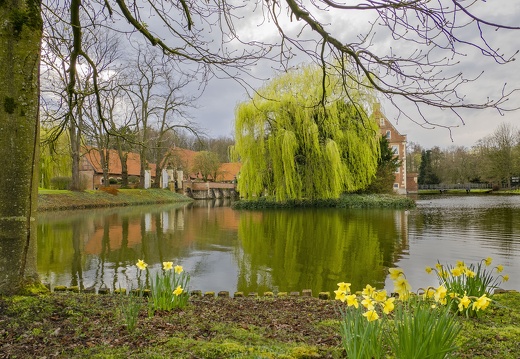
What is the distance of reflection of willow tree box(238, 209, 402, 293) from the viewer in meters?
6.40

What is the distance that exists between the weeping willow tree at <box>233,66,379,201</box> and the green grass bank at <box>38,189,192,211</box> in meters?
10.8

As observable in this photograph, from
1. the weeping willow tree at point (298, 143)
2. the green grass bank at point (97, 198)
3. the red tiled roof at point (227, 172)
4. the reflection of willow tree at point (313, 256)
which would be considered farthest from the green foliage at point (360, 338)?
the red tiled roof at point (227, 172)

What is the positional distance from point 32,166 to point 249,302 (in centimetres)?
252

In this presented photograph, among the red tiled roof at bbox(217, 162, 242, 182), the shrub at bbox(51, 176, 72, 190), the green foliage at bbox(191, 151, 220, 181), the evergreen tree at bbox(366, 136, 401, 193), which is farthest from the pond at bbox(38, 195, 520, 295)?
the red tiled roof at bbox(217, 162, 242, 182)

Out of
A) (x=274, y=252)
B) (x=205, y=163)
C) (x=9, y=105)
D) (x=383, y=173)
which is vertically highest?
(x=205, y=163)

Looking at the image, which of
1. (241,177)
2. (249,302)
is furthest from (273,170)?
(249,302)

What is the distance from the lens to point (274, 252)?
9.09m

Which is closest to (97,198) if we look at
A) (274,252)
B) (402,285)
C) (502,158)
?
(274,252)

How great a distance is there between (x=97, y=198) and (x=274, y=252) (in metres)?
22.3

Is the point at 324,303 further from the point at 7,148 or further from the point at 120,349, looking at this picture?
the point at 7,148

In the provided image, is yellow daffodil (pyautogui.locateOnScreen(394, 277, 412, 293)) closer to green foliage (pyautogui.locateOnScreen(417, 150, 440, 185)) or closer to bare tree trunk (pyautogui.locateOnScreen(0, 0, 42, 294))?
bare tree trunk (pyautogui.locateOnScreen(0, 0, 42, 294))

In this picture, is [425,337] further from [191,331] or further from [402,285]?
[191,331]

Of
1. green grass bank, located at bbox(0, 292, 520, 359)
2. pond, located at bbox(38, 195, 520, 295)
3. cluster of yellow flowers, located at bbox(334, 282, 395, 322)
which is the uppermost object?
cluster of yellow flowers, located at bbox(334, 282, 395, 322)

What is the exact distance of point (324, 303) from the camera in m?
4.18
